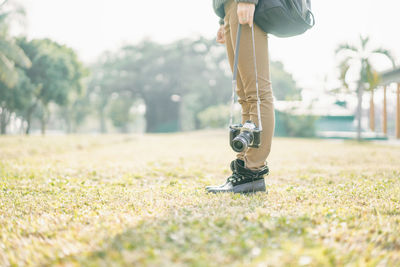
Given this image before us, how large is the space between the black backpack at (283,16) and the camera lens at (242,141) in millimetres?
Answer: 800

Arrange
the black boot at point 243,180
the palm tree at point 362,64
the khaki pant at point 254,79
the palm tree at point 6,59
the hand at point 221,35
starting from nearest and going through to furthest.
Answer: the khaki pant at point 254,79, the black boot at point 243,180, the hand at point 221,35, the palm tree at point 6,59, the palm tree at point 362,64

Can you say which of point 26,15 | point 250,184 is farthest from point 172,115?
point 250,184

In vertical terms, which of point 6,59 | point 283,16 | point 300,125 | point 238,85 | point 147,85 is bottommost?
point 300,125

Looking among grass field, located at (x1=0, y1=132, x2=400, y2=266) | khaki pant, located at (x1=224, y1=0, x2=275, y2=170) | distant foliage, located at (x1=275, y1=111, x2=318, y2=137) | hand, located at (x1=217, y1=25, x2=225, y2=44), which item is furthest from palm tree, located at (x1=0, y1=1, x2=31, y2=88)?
distant foliage, located at (x1=275, y1=111, x2=318, y2=137)

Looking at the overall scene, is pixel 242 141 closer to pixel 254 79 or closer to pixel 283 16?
pixel 254 79

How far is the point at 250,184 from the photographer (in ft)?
8.48

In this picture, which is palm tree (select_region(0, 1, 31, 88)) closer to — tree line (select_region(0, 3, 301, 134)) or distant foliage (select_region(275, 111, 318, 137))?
tree line (select_region(0, 3, 301, 134))

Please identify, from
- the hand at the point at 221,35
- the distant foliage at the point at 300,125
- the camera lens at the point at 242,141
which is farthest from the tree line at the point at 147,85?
the camera lens at the point at 242,141

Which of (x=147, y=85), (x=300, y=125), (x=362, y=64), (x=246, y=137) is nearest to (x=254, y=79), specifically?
(x=246, y=137)

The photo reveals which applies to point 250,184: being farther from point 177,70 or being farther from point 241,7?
point 177,70

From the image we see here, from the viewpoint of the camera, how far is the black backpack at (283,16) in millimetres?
2328

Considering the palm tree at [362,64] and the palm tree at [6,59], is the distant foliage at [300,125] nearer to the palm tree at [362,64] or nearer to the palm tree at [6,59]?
the palm tree at [362,64]

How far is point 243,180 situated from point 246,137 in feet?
1.38

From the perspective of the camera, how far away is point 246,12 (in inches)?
89.9
